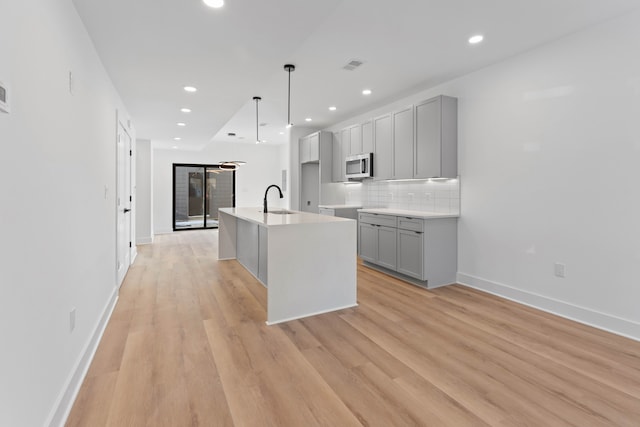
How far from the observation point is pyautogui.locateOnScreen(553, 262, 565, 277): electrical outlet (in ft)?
10.4

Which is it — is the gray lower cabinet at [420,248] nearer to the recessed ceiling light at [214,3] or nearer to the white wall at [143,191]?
the recessed ceiling light at [214,3]

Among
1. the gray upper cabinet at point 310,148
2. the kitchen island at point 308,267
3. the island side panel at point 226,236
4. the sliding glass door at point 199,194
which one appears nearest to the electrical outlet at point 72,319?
the kitchen island at point 308,267

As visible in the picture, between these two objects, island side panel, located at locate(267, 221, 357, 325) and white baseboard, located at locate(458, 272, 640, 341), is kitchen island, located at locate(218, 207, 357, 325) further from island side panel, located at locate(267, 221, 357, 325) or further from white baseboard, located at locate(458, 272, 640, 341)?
white baseboard, located at locate(458, 272, 640, 341)

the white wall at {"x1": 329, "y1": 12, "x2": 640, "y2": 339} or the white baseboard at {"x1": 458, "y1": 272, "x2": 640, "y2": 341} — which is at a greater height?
the white wall at {"x1": 329, "y1": 12, "x2": 640, "y2": 339}

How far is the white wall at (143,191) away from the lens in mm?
7184

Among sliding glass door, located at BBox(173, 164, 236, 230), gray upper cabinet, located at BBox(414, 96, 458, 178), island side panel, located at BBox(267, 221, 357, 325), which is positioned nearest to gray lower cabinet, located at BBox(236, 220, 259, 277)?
island side panel, located at BBox(267, 221, 357, 325)

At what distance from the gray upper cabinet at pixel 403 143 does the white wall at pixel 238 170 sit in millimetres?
5440

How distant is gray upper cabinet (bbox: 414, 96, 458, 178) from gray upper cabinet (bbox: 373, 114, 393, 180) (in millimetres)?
613

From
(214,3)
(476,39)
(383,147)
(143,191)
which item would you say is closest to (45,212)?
(214,3)

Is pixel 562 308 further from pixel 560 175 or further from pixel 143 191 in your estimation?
pixel 143 191

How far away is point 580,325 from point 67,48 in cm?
450

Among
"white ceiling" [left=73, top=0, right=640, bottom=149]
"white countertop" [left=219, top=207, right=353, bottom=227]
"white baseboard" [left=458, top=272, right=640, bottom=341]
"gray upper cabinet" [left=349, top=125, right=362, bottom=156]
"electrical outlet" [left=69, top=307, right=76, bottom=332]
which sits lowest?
"white baseboard" [left=458, top=272, right=640, bottom=341]

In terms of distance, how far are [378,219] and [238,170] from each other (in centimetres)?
627

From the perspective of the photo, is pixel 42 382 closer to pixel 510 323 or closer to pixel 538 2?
pixel 510 323
